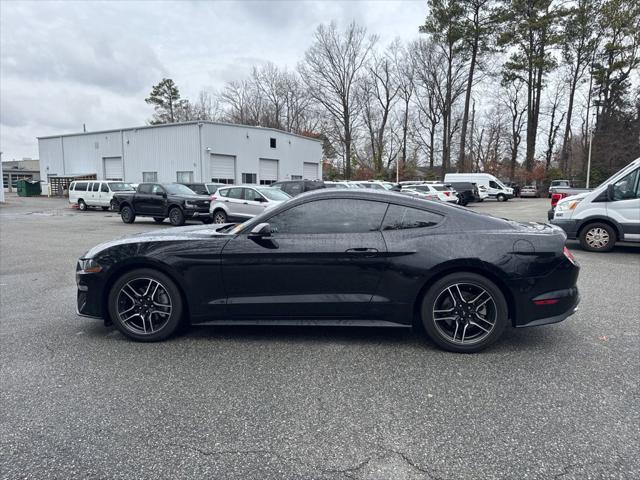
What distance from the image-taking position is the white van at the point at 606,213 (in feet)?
28.9

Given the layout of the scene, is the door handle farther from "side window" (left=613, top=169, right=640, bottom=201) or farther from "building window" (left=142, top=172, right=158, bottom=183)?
"building window" (left=142, top=172, right=158, bottom=183)

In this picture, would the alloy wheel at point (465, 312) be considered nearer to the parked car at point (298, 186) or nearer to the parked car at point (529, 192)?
the parked car at point (298, 186)

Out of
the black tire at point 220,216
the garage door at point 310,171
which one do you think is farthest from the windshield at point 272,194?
the garage door at point 310,171

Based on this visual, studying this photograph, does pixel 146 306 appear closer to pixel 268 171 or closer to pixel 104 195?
pixel 104 195

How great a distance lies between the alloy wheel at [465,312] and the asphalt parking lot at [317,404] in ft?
0.63

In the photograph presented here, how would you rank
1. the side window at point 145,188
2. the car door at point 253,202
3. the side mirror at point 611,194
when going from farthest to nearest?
the side window at point 145,188, the car door at point 253,202, the side mirror at point 611,194

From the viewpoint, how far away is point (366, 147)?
58.8 m

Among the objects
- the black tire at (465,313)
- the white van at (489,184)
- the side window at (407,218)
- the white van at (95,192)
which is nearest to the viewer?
the black tire at (465,313)

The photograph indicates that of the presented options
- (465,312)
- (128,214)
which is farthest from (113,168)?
(465,312)

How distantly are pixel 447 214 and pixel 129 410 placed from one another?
3031 mm

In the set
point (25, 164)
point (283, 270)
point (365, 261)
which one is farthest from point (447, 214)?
point (25, 164)

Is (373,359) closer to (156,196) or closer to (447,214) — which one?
(447,214)

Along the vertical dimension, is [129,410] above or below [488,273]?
below

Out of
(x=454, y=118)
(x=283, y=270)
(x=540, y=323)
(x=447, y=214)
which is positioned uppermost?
(x=454, y=118)
